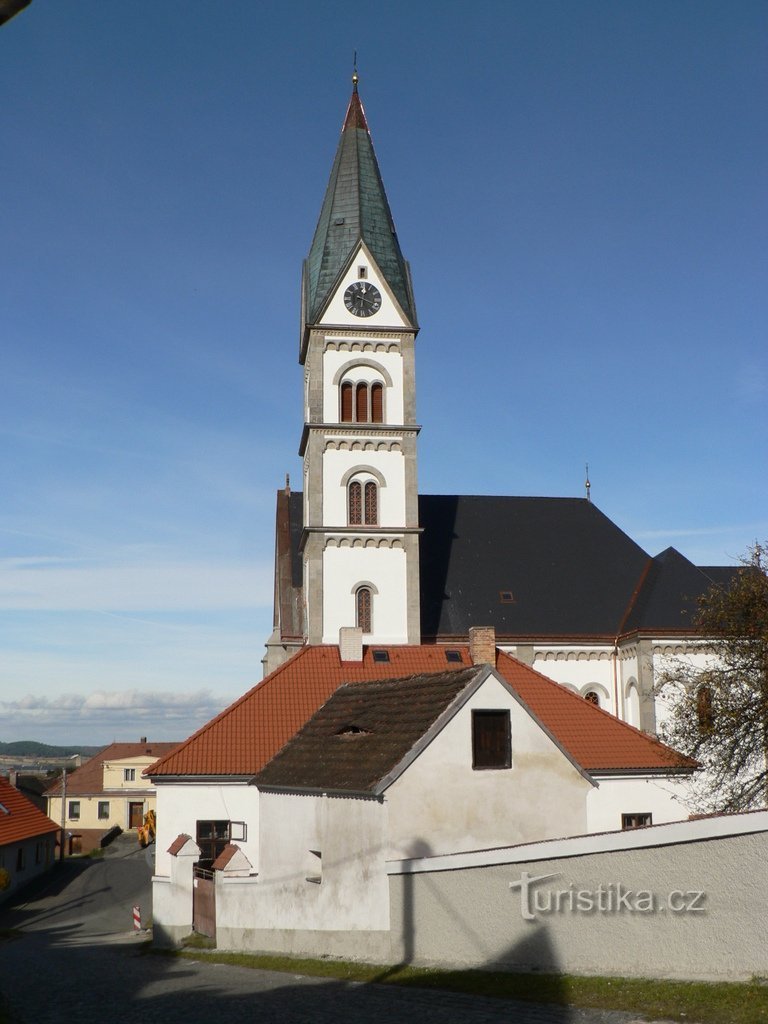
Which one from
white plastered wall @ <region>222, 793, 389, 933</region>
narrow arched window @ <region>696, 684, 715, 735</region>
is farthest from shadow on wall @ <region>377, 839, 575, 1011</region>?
narrow arched window @ <region>696, 684, 715, 735</region>

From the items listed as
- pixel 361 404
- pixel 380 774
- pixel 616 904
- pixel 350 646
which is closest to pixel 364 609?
pixel 350 646

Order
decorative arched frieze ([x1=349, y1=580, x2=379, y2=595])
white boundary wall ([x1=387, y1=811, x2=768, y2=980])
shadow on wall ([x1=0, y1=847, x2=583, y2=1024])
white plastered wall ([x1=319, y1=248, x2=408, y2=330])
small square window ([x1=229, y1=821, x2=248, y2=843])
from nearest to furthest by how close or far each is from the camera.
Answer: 1. white boundary wall ([x1=387, y1=811, x2=768, y2=980])
2. shadow on wall ([x1=0, y1=847, x2=583, y2=1024])
3. small square window ([x1=229, y1=821, x2=248, y2=843])
4. decorative arched frieze ([x1=349, y1=580, x2=379, y2=595])
5. white plastered wall ([x1=319, y1=248, x2=408, y2=330])

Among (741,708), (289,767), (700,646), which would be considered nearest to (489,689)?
(289,767)

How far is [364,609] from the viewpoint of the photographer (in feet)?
132

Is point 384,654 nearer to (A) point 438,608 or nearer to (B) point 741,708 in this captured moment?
(A) point 438,608

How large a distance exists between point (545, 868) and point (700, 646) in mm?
26400

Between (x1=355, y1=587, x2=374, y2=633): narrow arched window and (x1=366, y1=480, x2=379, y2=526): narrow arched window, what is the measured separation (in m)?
2.68

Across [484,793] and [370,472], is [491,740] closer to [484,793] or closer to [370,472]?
Result: [484,793]

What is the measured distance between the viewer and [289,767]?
26.9m

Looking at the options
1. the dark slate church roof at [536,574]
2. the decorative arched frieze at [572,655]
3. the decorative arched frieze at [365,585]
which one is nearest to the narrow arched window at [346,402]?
the dark slate church roof at [536,574]

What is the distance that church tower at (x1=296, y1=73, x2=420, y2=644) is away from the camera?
132 ft

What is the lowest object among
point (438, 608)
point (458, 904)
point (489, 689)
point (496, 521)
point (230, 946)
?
point (230, 946)

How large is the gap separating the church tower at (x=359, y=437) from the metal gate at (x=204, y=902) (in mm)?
14257

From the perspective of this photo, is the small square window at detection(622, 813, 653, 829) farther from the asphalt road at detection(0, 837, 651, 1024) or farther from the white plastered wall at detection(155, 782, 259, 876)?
the asphalt road at detection(0, 837, 651, 1024)
